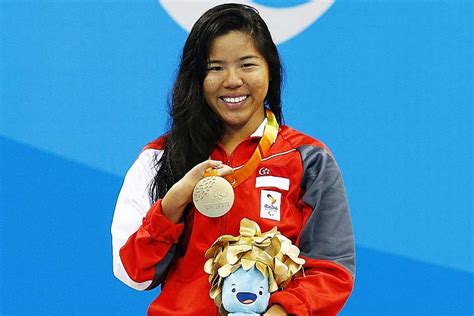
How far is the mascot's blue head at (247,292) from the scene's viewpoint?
2295 millimetres

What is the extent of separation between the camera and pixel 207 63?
8.29ft

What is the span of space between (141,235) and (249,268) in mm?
293

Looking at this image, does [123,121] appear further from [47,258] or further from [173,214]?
[173,214]

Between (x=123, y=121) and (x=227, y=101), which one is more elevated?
(x=123, y=121)

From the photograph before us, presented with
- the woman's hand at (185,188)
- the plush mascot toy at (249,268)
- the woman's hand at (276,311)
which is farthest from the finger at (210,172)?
the woman's hand at (276,311)

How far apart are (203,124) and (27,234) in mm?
1202

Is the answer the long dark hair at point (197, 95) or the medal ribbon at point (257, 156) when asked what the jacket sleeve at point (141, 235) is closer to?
the long dark hair at point (197, 95)

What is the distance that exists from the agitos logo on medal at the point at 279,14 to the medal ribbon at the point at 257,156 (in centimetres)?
95

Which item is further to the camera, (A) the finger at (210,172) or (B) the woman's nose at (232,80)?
(B) the woman's nose at (232,80)

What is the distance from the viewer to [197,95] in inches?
101

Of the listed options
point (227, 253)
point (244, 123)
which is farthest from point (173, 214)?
point (244, 123)

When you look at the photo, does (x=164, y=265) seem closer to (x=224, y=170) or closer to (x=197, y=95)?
(x=224, y=170)

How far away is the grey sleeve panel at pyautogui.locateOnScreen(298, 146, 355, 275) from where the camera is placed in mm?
2455

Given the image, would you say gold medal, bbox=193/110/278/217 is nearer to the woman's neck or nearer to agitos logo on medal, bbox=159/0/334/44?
the woman's neck
